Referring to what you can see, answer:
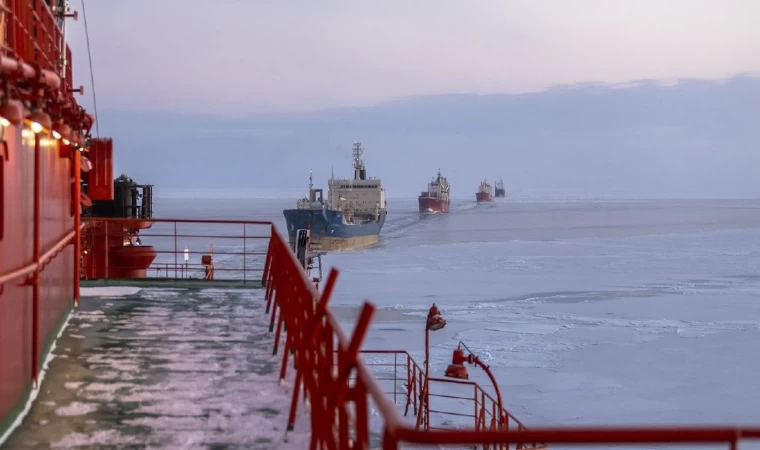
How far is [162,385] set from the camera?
784 centimetres

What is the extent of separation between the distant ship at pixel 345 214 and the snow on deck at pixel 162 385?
5600 cm

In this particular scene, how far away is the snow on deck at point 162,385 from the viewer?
6.36 metres

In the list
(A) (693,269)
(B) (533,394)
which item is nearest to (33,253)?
(B) (533,394)

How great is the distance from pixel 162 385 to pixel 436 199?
13951cm

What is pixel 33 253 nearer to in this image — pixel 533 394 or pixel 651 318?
pixel 533 394

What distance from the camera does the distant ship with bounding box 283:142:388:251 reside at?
252 ft

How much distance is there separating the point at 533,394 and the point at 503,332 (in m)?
8.29

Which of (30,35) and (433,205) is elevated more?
(30,35)

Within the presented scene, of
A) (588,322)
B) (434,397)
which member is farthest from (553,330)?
(434,397)

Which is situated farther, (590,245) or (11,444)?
(590,245)

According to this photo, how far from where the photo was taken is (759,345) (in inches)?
978

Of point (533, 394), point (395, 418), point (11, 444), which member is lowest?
point (533, 394)

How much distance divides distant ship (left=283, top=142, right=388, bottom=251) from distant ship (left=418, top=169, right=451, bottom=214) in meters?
47.9

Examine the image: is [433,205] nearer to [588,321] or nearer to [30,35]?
[588,321]
